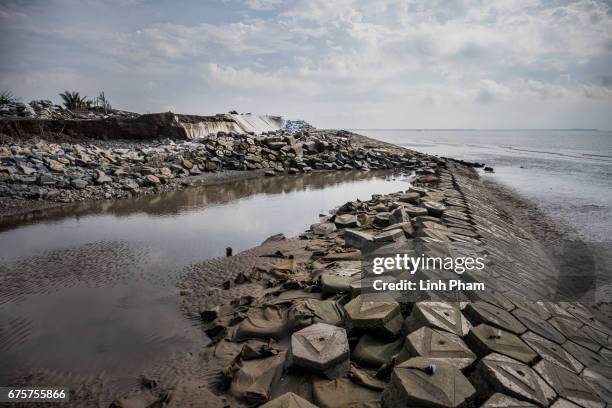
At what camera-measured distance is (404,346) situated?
276cm

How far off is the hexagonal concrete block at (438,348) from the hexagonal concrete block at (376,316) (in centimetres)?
32

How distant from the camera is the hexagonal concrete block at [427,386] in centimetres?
204

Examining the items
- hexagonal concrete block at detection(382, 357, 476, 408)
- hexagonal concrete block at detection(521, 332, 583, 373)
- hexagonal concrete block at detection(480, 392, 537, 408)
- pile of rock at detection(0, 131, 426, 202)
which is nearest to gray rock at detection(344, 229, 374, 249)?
hexagonal concrete block at detection(521, 332, 583, 373)

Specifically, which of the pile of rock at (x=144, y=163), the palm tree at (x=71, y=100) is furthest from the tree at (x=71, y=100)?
the pile of rock at (x=144, y=163)

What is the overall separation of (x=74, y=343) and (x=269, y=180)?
40.5 ft

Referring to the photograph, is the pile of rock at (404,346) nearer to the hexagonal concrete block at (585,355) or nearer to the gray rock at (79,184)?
the hexagonal concrete block at (585,355)

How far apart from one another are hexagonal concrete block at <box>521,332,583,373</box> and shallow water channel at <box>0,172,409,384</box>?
3.15m

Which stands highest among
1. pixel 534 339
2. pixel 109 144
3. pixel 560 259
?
pixel 109 144

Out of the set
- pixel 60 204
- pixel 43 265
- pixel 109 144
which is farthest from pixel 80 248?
pixel 109 144

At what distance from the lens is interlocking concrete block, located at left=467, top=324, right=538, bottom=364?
2662 mm

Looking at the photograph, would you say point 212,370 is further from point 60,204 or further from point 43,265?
point 60,204

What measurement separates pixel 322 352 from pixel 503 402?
49.6 inches

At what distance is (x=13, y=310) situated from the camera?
4117 mm

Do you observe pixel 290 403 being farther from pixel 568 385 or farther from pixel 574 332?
pixel 574 332
